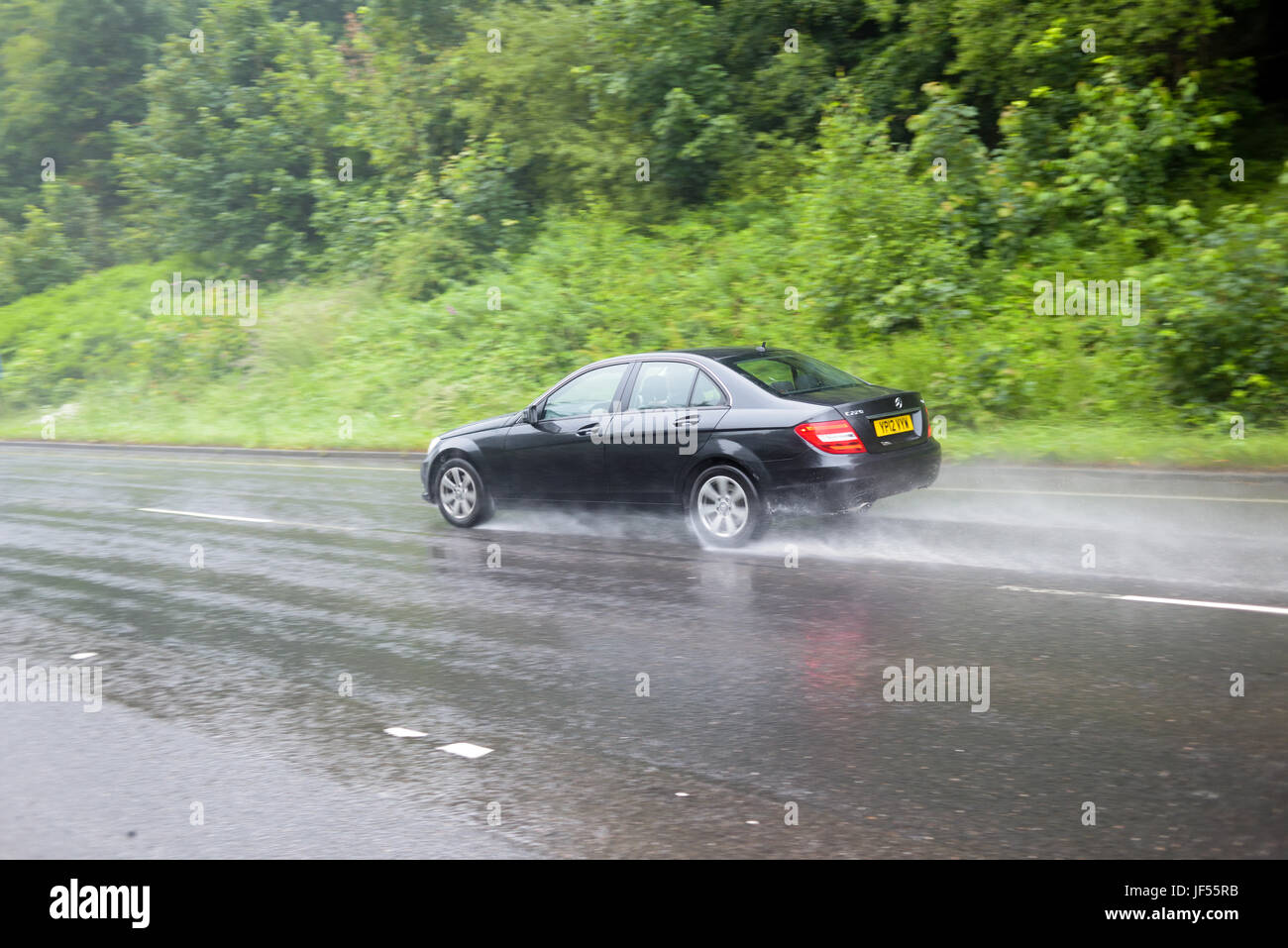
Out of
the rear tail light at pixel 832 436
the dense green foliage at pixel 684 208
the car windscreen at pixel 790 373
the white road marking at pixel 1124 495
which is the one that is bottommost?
the white road marking at pixel 1124 495

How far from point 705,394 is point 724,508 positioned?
0.98 metres

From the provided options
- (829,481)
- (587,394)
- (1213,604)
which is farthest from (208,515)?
(1213,604)

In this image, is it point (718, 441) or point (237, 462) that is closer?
point (718, 441)

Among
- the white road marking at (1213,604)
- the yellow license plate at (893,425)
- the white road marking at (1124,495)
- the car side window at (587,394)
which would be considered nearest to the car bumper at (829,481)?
the yellow license plate at (893,425)

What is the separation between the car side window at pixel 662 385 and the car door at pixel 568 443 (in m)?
0.20

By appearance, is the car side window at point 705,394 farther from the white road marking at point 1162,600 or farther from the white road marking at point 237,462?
the white road marking at point 237,462

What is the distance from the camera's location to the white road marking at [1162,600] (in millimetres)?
6812

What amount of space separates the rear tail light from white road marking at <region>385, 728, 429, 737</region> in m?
4.68

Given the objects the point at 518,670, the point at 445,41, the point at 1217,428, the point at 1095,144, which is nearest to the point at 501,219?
the point at 445,41

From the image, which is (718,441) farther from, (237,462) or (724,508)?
(237,462)

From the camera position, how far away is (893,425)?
9.67 metres

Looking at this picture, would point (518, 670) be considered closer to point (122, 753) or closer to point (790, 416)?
point (122, 753)

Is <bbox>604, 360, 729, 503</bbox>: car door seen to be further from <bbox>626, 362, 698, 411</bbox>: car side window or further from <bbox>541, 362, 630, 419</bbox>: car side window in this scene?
<bbox>541, 362, 630, 419</bbox>: car side window

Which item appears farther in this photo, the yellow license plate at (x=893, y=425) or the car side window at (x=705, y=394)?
the car side window at (x=705, y=394)
